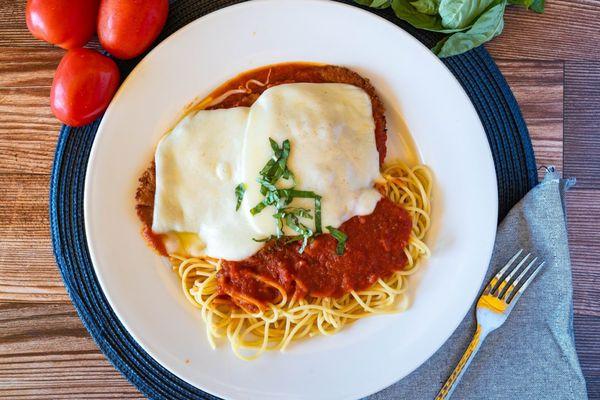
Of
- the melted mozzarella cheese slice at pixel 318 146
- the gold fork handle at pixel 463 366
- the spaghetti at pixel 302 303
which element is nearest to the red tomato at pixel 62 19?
the melted mozzarella cheese slice at pixel 318 146

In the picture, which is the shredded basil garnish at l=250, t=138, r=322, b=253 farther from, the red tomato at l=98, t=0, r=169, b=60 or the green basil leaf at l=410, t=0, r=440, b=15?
the green basil leaf at l=410, t=0, r=440, b=15

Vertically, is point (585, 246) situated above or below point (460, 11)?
below

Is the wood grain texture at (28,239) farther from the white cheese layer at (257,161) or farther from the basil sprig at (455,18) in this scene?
the basil sprig at (455,18)

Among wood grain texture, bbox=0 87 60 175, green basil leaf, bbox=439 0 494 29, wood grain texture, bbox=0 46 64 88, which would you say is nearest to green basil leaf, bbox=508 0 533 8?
green basil leaf, bbox=439 0 494 29

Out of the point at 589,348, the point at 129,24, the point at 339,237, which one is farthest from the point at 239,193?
the point at 589,348

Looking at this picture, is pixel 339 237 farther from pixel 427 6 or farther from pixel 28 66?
pixel 28 66

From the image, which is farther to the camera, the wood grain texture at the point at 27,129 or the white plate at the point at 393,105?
the wood grain texture at the point at 27,129

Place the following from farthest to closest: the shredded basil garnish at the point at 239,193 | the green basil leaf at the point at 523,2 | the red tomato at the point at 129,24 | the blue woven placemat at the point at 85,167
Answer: the blue woven placemat at the point at 85,167 < the green basil leaf at the point at 523,2 < the shredded basil garnish at the point at 239,193 < the red tomato at the point at 129,24
